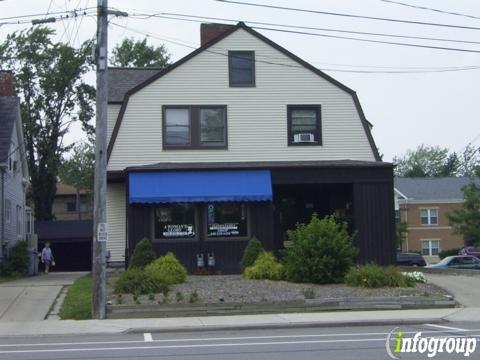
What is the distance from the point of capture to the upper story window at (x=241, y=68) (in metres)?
29.6

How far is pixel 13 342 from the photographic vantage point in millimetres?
14969

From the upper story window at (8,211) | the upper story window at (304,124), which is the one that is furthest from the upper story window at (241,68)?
the upper story window at (8,211)

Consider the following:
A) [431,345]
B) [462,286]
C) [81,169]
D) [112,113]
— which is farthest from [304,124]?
[81,169]

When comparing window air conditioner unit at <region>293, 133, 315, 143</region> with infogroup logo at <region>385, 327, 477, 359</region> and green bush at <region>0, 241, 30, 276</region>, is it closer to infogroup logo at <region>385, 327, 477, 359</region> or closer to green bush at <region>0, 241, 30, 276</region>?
green bush at <region>0, 241, 30, 276</region>

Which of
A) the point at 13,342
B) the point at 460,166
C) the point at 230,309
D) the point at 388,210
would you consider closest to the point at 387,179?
the point at 388,210

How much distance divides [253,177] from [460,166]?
91717 mm

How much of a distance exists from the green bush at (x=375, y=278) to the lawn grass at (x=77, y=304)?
7.13 m

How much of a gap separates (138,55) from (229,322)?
155 ft

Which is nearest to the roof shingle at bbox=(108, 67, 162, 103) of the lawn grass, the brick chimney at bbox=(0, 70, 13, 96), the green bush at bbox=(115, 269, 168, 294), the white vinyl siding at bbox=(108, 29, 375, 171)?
the white vinyl siding at bbox=(108, 29, 375, 171)

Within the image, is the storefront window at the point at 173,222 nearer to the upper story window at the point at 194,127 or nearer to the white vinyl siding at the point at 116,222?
the upper story window at the point at 194,127

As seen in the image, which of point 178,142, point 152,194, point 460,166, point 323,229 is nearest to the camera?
point 323,229

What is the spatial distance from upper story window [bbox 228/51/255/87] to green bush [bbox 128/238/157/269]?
7.84m

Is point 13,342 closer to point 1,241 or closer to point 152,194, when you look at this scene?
point 152,194

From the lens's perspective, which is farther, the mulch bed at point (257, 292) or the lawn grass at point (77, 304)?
the mulch bed at point (257, 292)
